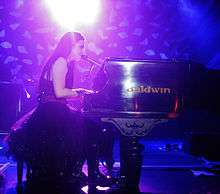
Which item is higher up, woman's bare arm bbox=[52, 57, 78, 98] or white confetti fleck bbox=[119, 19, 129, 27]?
white confetti fleck bbox=[119, 19, 129, 27]

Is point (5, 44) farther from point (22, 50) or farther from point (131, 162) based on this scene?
point (131, 162)

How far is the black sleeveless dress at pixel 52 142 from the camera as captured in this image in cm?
340

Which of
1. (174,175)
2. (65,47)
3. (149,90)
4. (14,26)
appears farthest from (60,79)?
(14,26)

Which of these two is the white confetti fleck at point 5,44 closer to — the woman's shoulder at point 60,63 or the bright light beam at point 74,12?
the bright light beam at point 74,12

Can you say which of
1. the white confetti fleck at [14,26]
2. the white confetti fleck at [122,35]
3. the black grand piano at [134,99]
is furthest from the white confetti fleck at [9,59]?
the black grand piano at [134,99]

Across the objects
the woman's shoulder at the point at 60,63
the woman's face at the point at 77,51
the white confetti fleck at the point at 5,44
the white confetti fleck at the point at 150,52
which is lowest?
the woman's shoulder at the point at 60,63

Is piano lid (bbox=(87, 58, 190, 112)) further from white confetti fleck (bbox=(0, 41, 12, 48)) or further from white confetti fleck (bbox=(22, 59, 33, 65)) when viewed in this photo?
white confetti fleck (bbox=(0, 41, 12, 48))

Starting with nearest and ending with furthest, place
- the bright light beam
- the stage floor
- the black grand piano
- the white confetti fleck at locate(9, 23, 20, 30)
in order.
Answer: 1. the black grand piano
2. the stage floor
3. the bright light beam
4. the white confetti fleck at locate(9, 23, 20, 30)

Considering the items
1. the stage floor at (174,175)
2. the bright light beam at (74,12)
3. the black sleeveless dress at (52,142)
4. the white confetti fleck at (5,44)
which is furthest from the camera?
the white confetti fleck at (5,44)

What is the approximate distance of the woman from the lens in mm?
3402

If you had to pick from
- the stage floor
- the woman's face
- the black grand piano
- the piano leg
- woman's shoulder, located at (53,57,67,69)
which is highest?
the woman's face

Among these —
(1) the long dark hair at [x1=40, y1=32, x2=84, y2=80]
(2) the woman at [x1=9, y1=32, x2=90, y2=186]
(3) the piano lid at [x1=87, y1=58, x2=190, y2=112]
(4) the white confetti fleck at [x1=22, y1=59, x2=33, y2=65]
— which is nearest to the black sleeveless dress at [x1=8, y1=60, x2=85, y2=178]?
(2) the woman at [x1=9, y1=32, x2=90, y2=186]

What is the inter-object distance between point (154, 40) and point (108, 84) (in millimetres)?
6327

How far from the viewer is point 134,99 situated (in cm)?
354
